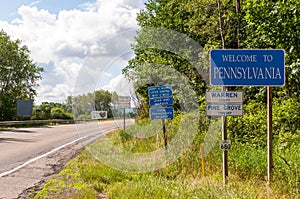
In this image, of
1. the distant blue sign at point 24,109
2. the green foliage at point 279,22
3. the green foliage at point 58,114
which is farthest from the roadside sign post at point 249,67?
the green foliage at point 58,114

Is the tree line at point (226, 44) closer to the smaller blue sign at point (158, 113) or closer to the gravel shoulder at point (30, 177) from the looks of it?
the smaller blue sign at point (158, 113)

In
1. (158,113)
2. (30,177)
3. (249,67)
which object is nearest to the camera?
(249,67)

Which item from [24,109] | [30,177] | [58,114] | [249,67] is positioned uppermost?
[249,67]

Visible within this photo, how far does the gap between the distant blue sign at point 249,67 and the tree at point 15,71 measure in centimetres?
4461

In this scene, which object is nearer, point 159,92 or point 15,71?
point 159,92

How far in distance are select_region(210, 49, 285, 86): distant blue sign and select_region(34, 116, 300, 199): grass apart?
1586 millimetres

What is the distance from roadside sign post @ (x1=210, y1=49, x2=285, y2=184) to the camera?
6305 millimetres

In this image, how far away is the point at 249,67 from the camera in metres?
6.35

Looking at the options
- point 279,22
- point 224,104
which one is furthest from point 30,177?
point 279,22

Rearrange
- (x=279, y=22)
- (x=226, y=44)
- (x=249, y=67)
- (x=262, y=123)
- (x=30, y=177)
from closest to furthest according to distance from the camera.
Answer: (x=249, y=67) → (x=30, y=177) → (x=279, y=22) → (x=262, y=123) → (x=226, y=44)

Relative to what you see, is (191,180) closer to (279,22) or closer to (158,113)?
(158,113)

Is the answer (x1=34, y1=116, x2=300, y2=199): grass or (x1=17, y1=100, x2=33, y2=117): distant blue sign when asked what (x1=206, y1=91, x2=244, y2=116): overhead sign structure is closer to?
(x1=34, y1=116, x2=300, y2=199): grass

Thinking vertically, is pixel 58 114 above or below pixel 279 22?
below

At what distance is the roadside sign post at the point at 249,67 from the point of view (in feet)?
20.7
